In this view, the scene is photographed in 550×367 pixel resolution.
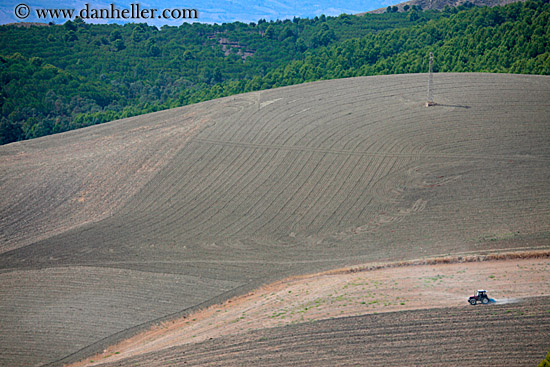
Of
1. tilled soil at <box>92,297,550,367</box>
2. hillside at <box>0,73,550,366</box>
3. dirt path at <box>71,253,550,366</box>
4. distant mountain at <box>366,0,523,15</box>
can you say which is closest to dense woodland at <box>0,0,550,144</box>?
distant mountain at <box>366,0,523,15</box>

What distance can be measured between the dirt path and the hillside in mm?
1554

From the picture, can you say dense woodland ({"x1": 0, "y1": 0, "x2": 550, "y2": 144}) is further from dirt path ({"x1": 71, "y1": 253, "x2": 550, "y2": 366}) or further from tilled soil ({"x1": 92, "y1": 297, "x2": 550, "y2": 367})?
tilled soil ({"x1": 92, "y1": 297, "x2": 550, "y2": 367})

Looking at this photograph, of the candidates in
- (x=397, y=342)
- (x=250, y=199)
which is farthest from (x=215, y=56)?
(x=397, y=342)

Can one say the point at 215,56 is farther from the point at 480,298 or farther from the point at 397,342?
the point at 397,342

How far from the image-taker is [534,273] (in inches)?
1115

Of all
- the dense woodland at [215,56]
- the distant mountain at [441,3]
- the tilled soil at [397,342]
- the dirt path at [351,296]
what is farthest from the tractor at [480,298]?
the distant mountain at [441,3]

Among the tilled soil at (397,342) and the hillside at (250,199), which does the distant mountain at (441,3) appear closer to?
the hillside at (250,199)

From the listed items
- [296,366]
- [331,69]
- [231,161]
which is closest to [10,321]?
[296,366]

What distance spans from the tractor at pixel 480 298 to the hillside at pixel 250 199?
24.6ft

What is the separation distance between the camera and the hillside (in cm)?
3225

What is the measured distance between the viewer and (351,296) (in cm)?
2792

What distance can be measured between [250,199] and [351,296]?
15.5 metres

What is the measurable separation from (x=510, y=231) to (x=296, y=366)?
18801 millimetres

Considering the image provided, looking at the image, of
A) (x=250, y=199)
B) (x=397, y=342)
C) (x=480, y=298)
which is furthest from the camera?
(x=250, y=199)
